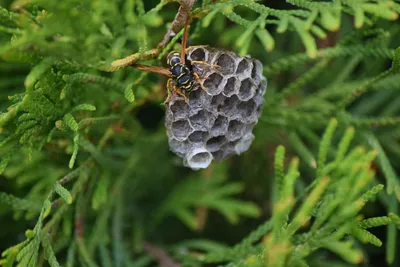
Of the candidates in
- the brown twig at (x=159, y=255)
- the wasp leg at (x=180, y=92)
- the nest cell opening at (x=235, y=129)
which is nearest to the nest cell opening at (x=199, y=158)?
the nest cell opening at (x=235, y=129)

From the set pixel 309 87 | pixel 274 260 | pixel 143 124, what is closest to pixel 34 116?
pixel 274 260

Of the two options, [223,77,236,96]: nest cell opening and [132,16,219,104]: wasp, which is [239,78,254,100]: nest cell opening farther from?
[132,16,219,104]: wasp

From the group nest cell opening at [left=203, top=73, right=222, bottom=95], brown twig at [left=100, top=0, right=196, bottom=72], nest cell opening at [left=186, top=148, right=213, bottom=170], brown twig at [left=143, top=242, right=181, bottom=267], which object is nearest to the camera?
brown twig at [left=100, top=0, right=196, bottom=72]

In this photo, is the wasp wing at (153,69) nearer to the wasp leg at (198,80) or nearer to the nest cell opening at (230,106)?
the wasp leg at (198,80)

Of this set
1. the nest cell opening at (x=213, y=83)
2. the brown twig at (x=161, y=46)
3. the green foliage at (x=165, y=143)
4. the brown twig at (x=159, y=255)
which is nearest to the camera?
the green foliage at (x=165, y=143)

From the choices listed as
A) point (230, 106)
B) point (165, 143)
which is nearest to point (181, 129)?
point (230, 106)

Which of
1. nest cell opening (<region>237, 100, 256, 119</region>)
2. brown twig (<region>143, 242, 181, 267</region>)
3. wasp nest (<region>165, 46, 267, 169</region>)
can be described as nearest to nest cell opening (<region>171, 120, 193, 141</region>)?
wasp nest (<region>165, 46, 267, 169</region>)

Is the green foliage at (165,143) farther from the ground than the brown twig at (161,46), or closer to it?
closer to it
